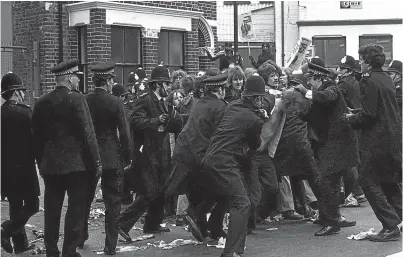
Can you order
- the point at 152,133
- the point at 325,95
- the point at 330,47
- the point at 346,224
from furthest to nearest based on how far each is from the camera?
1. the point at 330,47
2. the point at 346,224
3. the point at 152,133
4. the point at 325,95

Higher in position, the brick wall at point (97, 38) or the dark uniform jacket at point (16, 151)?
the brick wall at point (97, 38)

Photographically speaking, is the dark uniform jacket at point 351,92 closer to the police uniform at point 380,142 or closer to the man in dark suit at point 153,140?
the police uniform at point 380,142

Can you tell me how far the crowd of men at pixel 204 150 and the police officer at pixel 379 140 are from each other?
0.04ft

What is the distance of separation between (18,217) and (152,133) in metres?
1.98

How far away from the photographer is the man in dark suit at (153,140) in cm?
900

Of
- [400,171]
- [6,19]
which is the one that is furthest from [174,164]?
[6,19]

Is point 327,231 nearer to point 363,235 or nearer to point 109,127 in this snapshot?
point 363,235

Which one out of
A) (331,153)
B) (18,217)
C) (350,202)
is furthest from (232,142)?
(350,202)

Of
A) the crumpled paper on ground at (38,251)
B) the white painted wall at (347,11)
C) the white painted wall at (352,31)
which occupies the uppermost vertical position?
the white painted wall at (347,11)

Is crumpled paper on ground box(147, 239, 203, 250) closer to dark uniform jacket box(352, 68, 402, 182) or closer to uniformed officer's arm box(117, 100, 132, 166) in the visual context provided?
uniformed officer's arm box(117, 100, 132, 166)

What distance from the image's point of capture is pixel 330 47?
30.2 metres

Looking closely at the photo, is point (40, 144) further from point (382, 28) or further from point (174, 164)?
point (382, 28)

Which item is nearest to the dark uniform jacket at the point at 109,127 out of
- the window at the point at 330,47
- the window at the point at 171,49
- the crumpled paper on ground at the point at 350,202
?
the crumpled paper on ground at the point at 350,202

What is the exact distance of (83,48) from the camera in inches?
611
